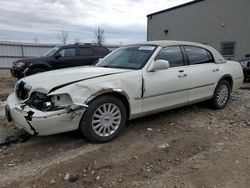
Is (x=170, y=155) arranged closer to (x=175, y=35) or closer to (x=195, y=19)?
(x=195, y=19)

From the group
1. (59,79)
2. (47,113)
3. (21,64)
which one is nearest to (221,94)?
(59,79)

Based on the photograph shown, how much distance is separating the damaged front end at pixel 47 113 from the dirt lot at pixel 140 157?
1.24 feet

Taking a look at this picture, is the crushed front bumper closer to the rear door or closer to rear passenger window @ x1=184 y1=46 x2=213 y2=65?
the rear door

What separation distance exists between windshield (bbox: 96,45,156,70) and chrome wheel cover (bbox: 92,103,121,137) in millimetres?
848

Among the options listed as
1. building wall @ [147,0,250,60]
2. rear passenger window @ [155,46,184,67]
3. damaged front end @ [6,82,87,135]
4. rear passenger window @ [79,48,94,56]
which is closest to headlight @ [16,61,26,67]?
rear passenger window @ [79,48,94,56]

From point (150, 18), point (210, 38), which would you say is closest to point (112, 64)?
point (210, 38)

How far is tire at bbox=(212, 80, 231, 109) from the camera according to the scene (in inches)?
222

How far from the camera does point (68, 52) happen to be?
1062cm

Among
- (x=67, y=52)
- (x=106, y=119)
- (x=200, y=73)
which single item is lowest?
(x=106, y=119)

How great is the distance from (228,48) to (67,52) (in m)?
9.67

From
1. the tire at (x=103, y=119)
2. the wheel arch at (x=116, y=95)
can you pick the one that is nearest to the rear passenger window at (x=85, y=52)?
the wheel arch at (x=116, y=95)

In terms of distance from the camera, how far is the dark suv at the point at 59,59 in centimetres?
964

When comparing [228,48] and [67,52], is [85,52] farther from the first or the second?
[228,48]

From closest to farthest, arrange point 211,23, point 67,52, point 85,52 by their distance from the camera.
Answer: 1. point 67,52
2. point 85,52
3. point 211,23
